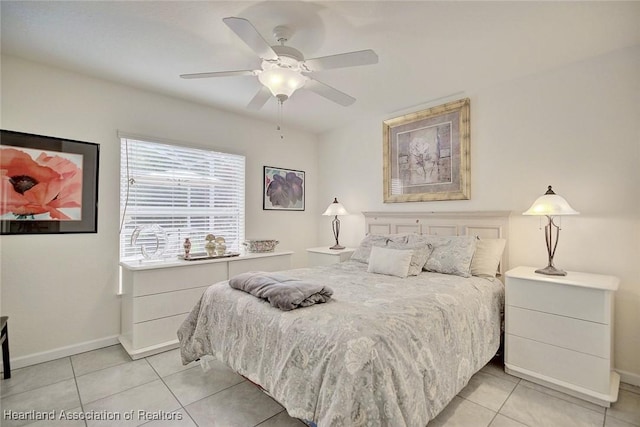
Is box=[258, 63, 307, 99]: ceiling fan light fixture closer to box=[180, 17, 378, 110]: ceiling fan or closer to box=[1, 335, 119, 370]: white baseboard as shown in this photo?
box=[180, 17, 378, 110]: ceiling fan

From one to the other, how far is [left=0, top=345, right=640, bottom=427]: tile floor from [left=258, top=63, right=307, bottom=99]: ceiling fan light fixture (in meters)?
2.13

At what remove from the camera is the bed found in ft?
4.35

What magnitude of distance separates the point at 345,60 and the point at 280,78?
0.48 m

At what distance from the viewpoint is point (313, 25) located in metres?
2.03

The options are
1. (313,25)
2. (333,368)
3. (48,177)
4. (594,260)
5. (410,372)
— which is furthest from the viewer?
(48,177)

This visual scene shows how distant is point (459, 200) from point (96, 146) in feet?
12.1

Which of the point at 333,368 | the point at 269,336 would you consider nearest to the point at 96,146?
the point at 269,336

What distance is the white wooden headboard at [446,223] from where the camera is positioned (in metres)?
2.88

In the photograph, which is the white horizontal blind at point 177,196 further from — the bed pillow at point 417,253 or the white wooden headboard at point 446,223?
the bed pillow at point 417,253

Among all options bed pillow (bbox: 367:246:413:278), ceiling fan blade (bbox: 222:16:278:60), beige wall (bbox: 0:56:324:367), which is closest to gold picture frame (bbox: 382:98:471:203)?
bed pillow (bbox: 367:246:413:278)

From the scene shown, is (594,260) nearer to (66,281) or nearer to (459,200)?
(459,200)

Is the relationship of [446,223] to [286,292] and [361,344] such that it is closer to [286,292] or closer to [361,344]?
[286,292]

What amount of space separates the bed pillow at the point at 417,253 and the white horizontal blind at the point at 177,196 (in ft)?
6.81

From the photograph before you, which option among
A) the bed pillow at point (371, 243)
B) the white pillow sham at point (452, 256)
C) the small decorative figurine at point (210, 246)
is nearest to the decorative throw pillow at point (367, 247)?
the bed pillow at point (371, 243)
